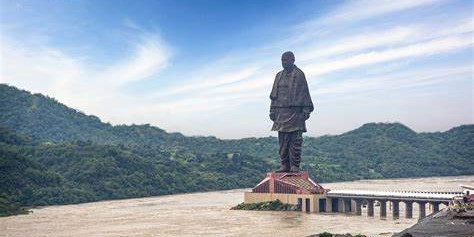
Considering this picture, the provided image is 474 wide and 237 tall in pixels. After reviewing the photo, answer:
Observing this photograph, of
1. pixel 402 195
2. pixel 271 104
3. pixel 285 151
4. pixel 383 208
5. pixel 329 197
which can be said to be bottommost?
pixel 383 208

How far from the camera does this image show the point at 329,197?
349 ft

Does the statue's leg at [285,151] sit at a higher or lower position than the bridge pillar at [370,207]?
higher

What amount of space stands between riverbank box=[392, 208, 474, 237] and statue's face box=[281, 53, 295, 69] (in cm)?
6023

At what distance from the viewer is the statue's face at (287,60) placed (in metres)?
115

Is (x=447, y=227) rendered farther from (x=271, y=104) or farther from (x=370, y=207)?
(x=271, y=104)

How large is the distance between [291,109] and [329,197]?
17.5 meters

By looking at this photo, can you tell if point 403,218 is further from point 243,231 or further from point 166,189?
point 166,189

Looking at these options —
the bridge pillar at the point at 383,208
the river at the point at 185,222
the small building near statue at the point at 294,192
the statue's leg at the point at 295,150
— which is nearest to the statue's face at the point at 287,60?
the statue's leg at the point at 295,150

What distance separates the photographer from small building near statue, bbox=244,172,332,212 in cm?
10588

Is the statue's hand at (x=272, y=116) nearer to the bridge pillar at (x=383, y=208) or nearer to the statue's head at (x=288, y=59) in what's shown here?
the statue's head at (x=288, y=59)

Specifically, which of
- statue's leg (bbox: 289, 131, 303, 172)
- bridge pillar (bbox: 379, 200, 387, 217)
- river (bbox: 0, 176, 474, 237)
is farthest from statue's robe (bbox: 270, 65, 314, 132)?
bridge pillar (bbox: 379, 200, 387, 217)

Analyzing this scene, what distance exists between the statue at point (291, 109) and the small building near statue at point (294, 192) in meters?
3.04

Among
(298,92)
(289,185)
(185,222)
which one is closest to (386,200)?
(289,185)

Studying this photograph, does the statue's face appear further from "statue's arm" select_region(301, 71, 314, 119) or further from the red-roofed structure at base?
the red-roofed structure at base
